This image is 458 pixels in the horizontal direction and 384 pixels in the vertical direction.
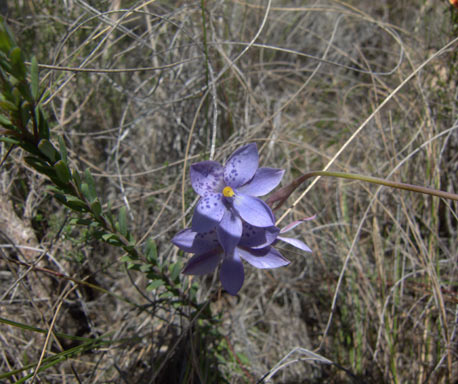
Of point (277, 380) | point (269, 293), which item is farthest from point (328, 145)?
point (277, 380)

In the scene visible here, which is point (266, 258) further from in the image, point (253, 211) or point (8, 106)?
point (8, 106)

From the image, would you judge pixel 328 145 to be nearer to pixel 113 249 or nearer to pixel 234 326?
pixel 234 326

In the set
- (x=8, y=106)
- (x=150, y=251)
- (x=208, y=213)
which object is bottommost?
(x=150, y=251)

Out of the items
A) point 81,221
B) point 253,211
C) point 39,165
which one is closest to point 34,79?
point 39,165

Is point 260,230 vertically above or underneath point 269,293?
above

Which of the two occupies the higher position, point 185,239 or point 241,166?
point 241,166

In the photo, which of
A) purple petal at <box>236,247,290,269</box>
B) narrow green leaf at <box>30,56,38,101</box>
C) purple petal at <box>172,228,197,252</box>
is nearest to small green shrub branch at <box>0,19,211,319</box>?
narrow green leaf at <box>30,56,38,101</box>
